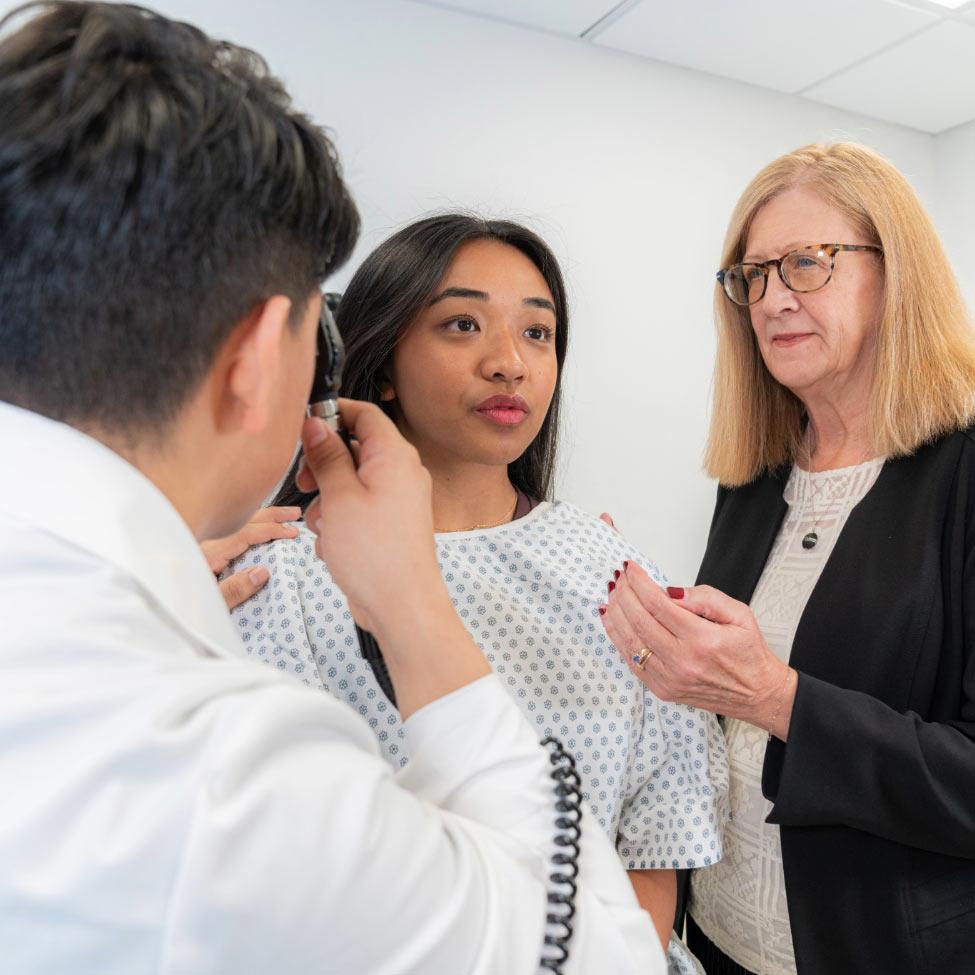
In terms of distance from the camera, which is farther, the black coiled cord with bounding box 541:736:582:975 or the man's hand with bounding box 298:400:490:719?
the man's hand with bounding box 298:400:490:719

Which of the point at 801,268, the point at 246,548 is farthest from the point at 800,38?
the point at 246,548

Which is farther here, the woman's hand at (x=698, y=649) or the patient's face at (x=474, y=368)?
the patient's face at (x=474, y=368)

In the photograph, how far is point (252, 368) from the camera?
0.68 m

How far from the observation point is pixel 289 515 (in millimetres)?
1265

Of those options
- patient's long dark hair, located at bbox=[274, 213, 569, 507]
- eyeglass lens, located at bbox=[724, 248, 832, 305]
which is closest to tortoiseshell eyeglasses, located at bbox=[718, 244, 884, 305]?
eyeglass lens, located at bbox=[724, 248, 832, 305]

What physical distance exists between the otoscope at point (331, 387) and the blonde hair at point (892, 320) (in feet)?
3.05

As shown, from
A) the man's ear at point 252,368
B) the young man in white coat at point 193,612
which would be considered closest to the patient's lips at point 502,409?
the young man in white coat at point 193,612

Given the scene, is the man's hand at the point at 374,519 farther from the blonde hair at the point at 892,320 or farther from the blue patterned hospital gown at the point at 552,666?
the blonde hair at the point at 892,320

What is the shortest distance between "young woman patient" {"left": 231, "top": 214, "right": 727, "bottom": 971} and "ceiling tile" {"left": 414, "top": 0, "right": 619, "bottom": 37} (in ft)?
5.72

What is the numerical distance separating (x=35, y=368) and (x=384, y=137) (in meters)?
2.37

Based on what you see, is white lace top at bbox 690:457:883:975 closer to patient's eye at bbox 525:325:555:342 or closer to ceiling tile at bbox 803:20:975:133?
patient's eye at bbox 525:325:555:342

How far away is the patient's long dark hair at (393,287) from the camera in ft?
4.44

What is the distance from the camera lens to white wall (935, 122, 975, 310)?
3.79m

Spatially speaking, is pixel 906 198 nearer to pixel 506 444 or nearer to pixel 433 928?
pixel 506 444
